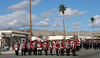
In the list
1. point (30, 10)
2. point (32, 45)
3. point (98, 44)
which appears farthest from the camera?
point (98, 44)

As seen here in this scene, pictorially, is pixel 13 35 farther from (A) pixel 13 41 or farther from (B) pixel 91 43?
(B) pixel 91 43

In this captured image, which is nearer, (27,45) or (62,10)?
(27,45)

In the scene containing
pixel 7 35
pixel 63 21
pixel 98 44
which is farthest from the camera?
pixel 63 21

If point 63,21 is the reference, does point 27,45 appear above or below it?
below

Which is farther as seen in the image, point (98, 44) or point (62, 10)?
point (62, 10)

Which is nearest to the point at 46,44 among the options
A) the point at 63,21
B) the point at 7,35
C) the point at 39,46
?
the point at 39,46

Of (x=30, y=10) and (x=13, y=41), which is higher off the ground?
(x=30, y=10)

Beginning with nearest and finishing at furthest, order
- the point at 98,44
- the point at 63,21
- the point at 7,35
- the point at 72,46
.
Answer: the point at 72,46 → the point at 98,44 → the point at 7,35 → the point at 63,21

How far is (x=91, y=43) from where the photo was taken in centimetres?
4253

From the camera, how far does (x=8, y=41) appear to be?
4881cm

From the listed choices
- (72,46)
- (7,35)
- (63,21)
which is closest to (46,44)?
(72,46)

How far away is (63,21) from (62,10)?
369cm

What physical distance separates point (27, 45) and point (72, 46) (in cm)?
521

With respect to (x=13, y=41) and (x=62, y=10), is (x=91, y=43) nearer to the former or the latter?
(x=13, y=41)
